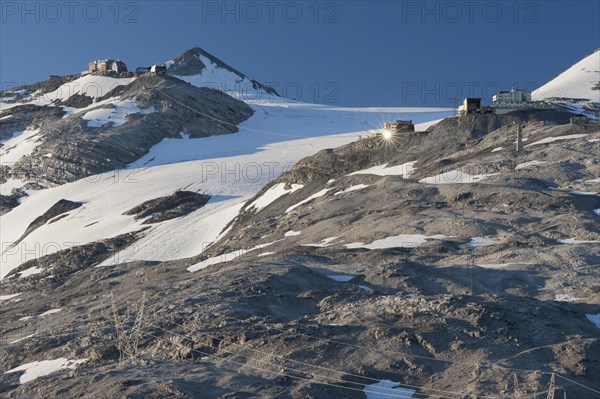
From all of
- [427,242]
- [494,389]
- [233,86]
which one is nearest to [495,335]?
[494,389]

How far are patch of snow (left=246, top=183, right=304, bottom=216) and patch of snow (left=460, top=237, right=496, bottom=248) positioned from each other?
92.3ft

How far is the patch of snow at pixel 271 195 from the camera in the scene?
74.8 metres

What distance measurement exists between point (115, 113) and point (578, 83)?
7376 cm

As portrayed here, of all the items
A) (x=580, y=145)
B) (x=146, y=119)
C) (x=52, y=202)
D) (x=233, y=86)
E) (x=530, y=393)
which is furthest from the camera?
(x=233, y=86)

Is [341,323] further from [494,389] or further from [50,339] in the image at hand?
[50,339]

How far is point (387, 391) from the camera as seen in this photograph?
28906 mm

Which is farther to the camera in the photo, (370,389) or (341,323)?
(341,323)

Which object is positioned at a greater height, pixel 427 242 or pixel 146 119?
pixel 146 119

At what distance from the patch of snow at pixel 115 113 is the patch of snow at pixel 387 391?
10228cm

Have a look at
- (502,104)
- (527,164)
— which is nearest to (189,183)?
(502,104)

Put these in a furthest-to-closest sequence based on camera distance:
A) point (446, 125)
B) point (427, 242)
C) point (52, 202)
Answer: point (52, 202) < point (446, 125) < point (427, 242)

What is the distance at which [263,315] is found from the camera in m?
36.1

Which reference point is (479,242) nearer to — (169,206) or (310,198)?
(310,198)

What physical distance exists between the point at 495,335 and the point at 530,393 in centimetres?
451
